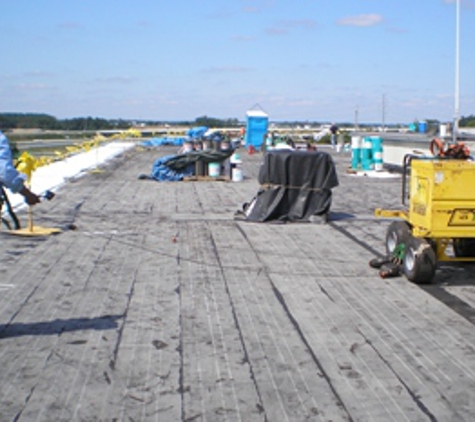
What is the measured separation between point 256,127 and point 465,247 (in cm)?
3386

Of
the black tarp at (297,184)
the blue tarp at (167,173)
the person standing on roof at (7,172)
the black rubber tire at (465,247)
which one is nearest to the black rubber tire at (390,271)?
the black rubber tire at (465,247)

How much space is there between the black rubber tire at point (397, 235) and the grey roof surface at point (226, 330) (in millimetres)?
532

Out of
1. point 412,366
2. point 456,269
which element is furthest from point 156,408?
point 456,269

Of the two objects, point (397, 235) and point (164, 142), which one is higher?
point (164, 142)

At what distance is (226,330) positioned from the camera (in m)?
7.48

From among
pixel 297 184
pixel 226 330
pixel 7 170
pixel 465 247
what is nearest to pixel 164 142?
pixel 297 184

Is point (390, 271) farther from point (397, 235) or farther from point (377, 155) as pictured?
point (377, 155)

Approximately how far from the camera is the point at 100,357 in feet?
21.7

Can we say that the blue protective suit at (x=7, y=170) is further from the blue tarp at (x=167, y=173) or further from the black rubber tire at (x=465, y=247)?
the blue tarp at (x=167, y=173)

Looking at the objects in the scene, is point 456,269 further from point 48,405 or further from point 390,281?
point 48,405

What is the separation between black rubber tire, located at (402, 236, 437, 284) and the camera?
368 inches

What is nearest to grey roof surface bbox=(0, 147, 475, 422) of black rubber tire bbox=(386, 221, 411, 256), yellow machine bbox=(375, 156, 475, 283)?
yellow machine bbox=(375, 156, 475, 283)

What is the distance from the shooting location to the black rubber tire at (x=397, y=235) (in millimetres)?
10266

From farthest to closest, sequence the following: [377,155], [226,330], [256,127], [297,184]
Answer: [256,127], [377,155], [297,184], [226,330]
